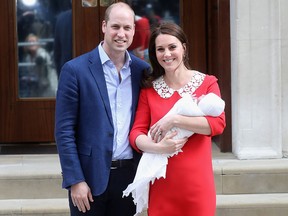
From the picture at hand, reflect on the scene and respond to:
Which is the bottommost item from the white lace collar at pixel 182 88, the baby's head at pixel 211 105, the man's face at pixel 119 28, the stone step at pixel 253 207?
the stone step at pixel 253 207

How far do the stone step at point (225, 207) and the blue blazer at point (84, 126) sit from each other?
195 cm

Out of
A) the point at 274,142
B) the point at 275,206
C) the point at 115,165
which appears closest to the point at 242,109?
the point at 274,142

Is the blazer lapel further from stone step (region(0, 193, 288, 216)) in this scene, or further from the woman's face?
stone step (region(0, 193, 288, 216))

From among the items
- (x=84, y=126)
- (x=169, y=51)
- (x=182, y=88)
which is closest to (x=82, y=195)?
(x=84, y=126)

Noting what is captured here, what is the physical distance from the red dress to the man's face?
0.32 meters

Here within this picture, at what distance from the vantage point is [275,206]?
5797 millimetres

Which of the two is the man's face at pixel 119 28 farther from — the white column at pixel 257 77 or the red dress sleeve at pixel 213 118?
the white column at pixel 257 77

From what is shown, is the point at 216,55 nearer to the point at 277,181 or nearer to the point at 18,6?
the point at 277,181

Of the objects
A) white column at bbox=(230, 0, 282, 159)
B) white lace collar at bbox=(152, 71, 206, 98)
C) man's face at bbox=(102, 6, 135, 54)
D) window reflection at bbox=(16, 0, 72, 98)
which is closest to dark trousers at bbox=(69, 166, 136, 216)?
white lace collar at bbox=(152, 71, 206, 98)

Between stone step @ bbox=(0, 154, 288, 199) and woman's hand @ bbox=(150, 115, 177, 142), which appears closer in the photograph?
woman's hand @ bbox=(150, 115, 177, 142)

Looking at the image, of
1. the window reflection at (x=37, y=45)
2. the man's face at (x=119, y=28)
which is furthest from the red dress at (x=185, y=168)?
the window reflection at (x=37, y=45)

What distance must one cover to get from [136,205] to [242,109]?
8.55 feet

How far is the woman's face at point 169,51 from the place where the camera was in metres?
3.78

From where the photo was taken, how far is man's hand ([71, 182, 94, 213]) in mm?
3816
